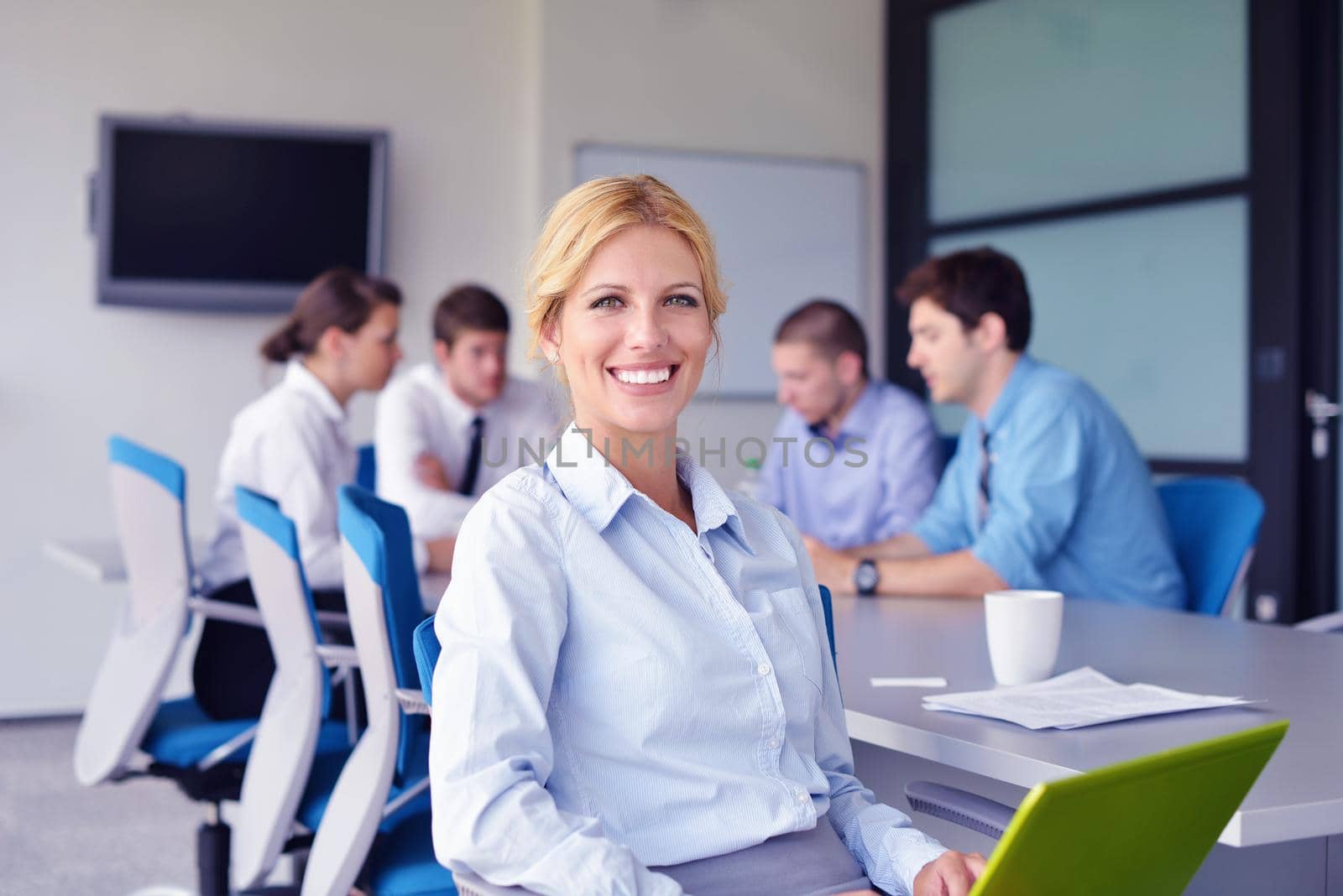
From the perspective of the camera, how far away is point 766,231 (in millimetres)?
6074

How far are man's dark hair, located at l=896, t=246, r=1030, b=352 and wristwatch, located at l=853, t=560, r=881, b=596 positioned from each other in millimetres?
631

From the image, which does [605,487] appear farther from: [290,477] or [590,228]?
[290,477]

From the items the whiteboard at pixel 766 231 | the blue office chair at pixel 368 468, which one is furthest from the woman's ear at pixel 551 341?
the whiteboard at pixel 766 231

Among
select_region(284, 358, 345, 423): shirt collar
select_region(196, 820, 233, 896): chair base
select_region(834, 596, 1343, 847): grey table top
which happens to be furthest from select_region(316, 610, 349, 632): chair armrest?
select_region(834, 596, 1343, 847): grey table top

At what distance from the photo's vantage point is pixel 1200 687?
1.75 metres

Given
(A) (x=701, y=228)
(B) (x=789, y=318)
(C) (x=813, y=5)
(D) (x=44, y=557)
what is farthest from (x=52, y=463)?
(A) (x=701, y=228)

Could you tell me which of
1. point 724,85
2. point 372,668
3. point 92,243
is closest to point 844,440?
point 372,668

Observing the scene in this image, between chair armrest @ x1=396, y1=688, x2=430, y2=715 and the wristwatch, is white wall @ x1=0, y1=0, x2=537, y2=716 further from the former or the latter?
chair armrest @ x1=396, y1=688, x2=430, y2=715

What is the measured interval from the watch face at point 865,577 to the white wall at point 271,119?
3278mm

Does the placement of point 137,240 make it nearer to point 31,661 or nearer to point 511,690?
point 31,661

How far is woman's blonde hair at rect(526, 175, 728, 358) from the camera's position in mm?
1401

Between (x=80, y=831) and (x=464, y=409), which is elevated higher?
(x=464, y=409)

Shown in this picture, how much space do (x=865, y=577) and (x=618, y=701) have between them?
144 cm

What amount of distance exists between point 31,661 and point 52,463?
2.47 ft
